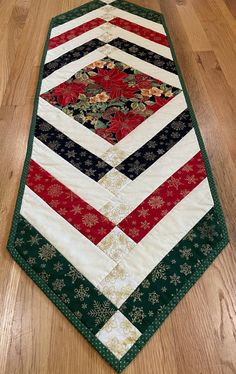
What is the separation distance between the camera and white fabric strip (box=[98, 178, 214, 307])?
37.5 inches

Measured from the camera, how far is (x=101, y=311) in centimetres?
91

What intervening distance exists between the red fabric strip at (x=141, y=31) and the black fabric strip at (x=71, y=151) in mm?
743

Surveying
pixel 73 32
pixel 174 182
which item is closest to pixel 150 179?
pixel 174 182

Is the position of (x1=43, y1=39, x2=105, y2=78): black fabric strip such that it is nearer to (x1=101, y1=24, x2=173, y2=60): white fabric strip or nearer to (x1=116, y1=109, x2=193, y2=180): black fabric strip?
(x1=101, y1=24, x2=173, y2=60): white fabric strip

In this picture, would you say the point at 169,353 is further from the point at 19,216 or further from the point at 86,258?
the point at 19,216

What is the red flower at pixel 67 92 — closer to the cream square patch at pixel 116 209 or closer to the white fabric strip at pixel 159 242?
the cream square patch at pixel 116 209

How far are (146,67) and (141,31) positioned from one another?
0.30m

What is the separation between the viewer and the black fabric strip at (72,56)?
154 cm

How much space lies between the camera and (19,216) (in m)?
1.09

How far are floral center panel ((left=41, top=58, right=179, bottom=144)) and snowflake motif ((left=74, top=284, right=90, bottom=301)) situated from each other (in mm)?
563

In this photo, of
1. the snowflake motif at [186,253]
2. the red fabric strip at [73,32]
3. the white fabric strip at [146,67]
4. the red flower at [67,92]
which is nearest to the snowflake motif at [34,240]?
the snowflake motif at [186,253]

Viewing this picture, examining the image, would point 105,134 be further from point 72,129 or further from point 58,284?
point 58,284

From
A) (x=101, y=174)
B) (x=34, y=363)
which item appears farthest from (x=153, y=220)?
(x=34, y=363)

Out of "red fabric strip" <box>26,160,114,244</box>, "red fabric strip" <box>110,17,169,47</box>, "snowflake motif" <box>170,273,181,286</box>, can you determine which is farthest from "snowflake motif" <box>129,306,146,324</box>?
"red fabric strip" <box>110,17,169,47</box>
